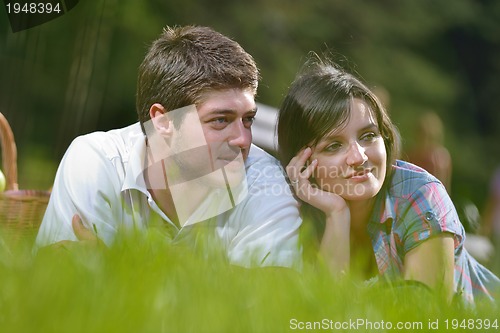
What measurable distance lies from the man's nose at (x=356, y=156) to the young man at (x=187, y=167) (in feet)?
0.67

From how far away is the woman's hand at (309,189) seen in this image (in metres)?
2.49

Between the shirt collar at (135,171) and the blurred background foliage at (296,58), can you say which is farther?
the blurred background foliage at (296,58)

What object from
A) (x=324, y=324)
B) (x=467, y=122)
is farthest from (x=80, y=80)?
(x=324, y=324)

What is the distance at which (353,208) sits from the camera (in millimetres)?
2617

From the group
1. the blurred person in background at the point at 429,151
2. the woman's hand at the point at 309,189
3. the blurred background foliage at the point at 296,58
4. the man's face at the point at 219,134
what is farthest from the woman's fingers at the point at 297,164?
the blurred background foliage at the point at 296,58

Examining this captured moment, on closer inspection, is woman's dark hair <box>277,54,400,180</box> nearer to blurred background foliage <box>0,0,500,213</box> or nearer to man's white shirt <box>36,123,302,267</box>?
man's white shirt <box>36,123,302,267</box>

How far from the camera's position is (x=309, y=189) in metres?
2.53

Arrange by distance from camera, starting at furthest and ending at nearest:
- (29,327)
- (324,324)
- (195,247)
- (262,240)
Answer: (262,240)
(195,247)
(324,324)
(29,327)

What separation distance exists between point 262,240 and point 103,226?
0.44 metres

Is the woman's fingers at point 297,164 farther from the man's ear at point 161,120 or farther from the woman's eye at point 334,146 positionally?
the man's ear at point 161,120

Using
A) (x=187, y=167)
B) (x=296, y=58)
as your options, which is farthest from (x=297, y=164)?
(x=296, y=58)

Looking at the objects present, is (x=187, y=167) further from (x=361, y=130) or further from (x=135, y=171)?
(x=361, y=130)

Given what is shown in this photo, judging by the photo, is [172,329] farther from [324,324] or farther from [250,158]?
[250,158]

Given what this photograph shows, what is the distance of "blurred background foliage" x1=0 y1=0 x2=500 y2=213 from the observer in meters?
9.45
